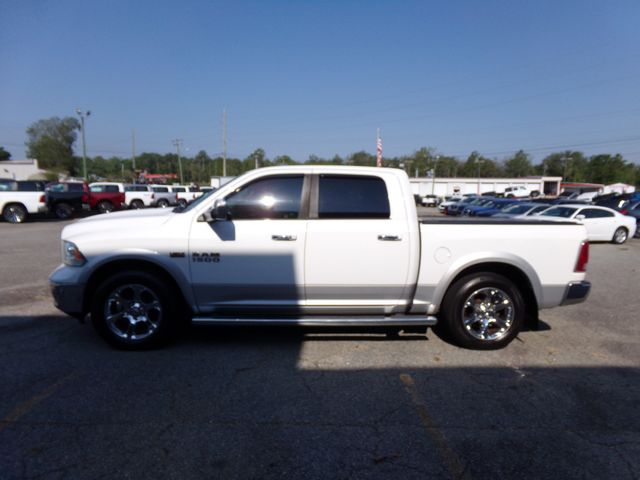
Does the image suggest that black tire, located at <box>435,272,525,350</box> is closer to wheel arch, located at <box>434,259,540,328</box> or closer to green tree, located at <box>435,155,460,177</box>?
wheel arch, located at <box>434,259,540,328</box>

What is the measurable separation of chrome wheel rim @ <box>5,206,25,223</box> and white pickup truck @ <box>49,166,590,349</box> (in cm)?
1759

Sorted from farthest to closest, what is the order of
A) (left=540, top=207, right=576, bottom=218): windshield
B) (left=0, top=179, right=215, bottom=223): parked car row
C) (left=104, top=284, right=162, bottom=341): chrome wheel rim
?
(left=0, top=179, right=215, bottom=223): parked car row → (left=540, top=207, right=576, bottom=218): windshield → (left=104, top=284, right=162, bottom=341): chrome wheel rim

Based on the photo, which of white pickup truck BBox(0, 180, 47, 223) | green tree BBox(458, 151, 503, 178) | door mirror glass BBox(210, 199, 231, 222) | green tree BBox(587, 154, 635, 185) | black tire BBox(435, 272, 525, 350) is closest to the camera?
door mirror glass BBox(210, 199, 231, 222)

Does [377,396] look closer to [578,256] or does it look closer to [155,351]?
[155,351]

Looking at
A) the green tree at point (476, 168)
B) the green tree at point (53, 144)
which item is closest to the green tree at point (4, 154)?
the green tree at point (53, 144)

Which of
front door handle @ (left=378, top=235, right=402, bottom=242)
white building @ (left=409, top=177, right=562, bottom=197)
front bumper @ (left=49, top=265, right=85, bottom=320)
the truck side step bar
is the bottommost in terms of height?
the truck side step bar

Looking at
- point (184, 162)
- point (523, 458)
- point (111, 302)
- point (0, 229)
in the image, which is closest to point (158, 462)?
point (111, 302)

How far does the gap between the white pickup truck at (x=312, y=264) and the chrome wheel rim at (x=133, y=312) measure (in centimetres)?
1

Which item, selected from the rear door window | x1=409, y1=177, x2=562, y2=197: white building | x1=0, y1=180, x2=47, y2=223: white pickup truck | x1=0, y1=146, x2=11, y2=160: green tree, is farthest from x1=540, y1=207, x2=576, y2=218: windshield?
x1=0, y1=146, x2=11, y2=160: green tree

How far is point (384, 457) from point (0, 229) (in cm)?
1834

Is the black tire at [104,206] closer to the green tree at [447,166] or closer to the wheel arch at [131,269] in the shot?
the wheel arch at [131,269]

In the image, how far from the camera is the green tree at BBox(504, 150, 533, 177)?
443 ft

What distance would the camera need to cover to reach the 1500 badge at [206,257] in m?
3.90

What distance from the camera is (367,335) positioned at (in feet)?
15.1
